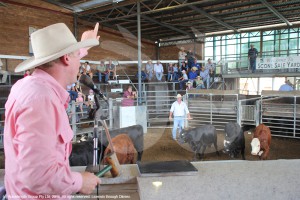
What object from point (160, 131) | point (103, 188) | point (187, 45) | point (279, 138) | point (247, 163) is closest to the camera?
point (103, 188)

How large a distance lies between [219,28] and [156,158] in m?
13.5

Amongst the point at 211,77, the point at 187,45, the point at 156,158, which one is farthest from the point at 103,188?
the point at 187,45

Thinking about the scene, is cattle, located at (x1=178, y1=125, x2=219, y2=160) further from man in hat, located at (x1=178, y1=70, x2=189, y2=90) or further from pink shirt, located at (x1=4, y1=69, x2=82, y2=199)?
pink shirt, located at (x1=4, y1=69, x2=82, y2=199)

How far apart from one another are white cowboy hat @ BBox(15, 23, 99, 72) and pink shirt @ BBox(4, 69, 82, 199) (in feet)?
0.24

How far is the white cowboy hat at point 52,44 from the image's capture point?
1.01 meters

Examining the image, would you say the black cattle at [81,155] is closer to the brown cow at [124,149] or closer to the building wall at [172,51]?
the brown cow at [124,149]

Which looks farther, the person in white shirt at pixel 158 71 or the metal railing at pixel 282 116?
the person in white shirt at pixel 158 71

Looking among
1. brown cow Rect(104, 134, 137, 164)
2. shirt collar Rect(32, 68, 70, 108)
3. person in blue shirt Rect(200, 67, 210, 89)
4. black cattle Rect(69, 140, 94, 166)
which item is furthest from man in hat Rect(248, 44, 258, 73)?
shirt collar Rect(32, 68, 70, 108)

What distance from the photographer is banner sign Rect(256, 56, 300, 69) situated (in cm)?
1288

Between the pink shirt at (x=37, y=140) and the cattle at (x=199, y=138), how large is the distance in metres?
6.19

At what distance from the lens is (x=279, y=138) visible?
29.8ft

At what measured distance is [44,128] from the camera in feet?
2.72

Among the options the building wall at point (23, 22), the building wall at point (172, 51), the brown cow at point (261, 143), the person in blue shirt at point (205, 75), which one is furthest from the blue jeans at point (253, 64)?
the brown cow at point (261, 143)

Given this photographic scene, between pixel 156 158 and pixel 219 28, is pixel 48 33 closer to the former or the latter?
pixel 156 158
